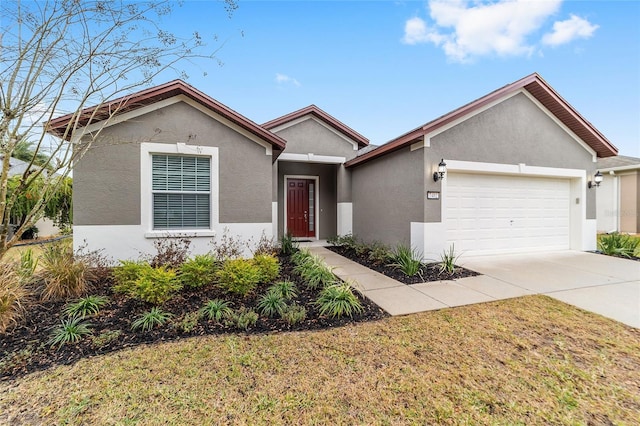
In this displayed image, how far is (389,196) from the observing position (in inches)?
344

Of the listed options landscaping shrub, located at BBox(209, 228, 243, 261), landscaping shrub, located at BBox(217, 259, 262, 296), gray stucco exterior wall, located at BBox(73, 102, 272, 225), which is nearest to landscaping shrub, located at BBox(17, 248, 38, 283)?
gray stucco exterior wall, located at BBox(73, 102, 272, 225)

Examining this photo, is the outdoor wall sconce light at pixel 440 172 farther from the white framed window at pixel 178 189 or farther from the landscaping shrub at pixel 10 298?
the landscaping shrub at pixel 10 298

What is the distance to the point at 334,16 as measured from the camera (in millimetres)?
8586

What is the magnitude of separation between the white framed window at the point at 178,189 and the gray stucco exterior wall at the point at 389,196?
5209mm

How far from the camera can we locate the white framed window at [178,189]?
6.70m

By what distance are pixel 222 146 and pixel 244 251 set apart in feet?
9.54

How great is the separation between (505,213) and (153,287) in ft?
31.9

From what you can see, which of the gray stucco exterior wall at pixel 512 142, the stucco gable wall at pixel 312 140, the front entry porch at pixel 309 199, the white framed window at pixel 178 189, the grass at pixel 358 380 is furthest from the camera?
the front entry porch at pixel 309 199

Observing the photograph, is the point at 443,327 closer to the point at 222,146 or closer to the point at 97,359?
the point at 97,359

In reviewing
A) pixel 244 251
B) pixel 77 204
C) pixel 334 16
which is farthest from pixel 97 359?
pixel 334 16

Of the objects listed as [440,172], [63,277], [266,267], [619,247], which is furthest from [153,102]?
[619,247]

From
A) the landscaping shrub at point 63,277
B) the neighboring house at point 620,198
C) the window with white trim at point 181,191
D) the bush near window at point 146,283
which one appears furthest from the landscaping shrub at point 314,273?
the neighboring house at point 620,198

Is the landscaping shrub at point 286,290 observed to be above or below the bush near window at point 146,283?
below

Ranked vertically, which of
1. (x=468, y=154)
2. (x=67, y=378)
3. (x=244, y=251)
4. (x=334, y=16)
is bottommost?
(x=67, y=378)
